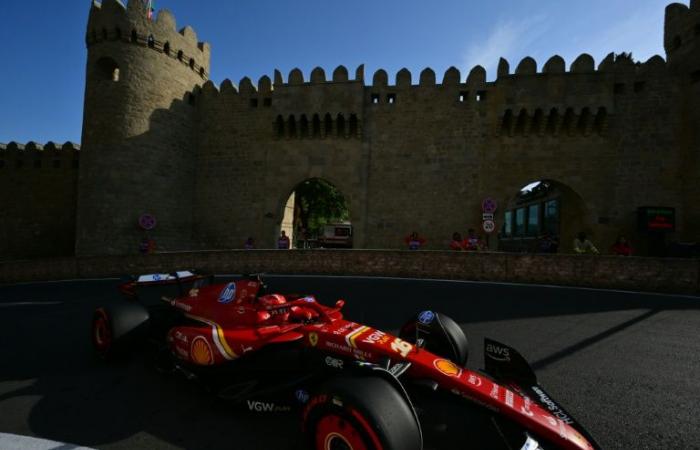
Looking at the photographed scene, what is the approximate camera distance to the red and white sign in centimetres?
1438

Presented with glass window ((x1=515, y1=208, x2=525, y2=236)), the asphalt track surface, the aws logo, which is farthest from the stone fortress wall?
glass window ((x1=515, y1=208, x2=525, y2=236))

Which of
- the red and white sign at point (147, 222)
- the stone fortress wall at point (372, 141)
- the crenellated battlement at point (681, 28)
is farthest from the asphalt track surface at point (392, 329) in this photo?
the crenellated battlement at point (681, 28)

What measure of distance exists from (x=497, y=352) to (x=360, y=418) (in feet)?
4.08

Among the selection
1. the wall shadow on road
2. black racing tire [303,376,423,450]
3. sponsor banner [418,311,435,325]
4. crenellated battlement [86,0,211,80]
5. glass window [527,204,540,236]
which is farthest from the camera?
glass window [527,204,540,236]

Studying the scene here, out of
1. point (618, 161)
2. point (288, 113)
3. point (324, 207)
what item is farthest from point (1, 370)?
point (324, 207)

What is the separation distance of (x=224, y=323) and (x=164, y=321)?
1.10 m

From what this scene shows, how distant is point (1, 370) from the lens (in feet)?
10.0

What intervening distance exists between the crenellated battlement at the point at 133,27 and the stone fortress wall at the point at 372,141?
0.16 feet

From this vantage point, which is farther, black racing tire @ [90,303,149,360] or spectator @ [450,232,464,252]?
spectator @ [450,232,464,252]

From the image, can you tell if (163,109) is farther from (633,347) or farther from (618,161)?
(618,161)

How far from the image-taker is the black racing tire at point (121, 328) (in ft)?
9.99

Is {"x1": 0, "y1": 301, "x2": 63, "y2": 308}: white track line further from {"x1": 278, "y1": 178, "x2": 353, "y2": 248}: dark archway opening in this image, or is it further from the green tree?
the green tree

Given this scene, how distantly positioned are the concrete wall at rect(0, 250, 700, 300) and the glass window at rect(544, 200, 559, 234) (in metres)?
22.5

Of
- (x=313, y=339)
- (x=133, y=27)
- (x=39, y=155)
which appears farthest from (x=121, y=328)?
(x=39, y=155)
